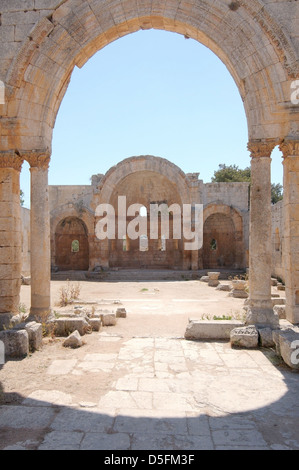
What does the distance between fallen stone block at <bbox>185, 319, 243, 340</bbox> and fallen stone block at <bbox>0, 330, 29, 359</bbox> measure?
9.22 feet

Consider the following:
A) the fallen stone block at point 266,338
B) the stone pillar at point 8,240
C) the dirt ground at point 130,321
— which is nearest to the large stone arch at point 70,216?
the dirt ground at point 130,321

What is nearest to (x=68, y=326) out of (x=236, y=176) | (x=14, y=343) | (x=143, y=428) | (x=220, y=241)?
(x=14, y=343)

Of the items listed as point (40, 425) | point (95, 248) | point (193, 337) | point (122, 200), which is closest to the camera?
point (40, 425)

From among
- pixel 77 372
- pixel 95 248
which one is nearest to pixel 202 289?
pixel 95 248

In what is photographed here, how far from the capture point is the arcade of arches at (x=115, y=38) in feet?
20.6

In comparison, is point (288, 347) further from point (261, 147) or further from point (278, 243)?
point (278, 243)

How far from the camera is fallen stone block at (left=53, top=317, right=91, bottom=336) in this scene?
6.63 m

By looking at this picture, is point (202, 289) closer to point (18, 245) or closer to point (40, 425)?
point (18, 245)

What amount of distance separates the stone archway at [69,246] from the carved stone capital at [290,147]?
692 inches

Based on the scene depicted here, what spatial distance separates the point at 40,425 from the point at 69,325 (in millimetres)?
3397

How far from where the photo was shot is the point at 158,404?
379cm

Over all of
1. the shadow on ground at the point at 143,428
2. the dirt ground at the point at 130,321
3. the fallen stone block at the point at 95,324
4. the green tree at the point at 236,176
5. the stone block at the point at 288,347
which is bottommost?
the dirt ground at the point at 130,321

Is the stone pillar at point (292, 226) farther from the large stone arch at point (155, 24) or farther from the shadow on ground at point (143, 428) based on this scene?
the shadow on ground at point (143, 428)
